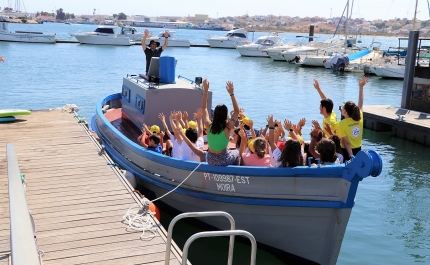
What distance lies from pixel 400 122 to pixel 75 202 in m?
13.2

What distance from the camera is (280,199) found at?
25.2ft

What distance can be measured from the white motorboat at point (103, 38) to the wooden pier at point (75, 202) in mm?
55638

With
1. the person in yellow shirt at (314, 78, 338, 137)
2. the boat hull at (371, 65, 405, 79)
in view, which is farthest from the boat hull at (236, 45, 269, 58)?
the person in yellow shirt at (314, 78, 338, 137)

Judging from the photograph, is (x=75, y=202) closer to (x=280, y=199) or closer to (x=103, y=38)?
(x=280, y=199)

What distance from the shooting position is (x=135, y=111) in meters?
12.3

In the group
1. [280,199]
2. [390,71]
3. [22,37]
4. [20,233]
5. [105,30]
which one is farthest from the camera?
[105,30]

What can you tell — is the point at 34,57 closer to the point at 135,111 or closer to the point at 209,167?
the point at 135,111

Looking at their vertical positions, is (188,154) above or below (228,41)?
below

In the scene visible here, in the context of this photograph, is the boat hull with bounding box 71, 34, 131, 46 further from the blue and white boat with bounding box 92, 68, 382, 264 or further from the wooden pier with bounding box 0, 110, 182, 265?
the blue and white boat with bounding box 92, 68, 382, 264

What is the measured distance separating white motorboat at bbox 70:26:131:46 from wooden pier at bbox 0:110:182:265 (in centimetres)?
5564

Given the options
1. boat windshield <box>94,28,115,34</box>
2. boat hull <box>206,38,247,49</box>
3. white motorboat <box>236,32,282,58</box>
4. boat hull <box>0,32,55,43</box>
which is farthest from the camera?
boat hull <box>206,38,247,49</box>

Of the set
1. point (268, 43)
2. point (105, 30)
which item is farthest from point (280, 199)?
point (105, 30)

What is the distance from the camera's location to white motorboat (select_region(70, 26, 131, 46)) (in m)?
65.6

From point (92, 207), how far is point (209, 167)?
74.7 inches
